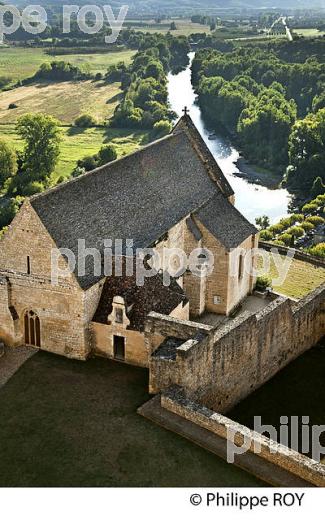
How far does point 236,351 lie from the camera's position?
33.2 m

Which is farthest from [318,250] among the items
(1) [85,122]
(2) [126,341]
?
(1) [85,122]

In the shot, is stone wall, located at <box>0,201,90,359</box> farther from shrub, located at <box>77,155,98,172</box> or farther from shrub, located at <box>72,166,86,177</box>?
shrub, located at <box>77,155,98,172</box>

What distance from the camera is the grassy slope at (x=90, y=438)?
26578 millimetres

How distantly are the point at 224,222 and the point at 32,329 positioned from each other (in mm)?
15328

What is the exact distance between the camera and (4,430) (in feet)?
96.1

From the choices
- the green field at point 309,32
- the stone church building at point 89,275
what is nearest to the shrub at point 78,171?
the stone church building at point 89,275

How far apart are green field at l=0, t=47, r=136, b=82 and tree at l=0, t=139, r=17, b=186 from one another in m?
58.6

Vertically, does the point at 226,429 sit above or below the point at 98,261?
below

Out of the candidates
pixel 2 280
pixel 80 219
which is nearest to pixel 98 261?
pixel 80 219

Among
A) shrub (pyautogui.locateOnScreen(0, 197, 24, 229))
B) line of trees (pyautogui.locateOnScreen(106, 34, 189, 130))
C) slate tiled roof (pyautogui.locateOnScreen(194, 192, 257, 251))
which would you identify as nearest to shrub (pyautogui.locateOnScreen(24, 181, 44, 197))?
shrub (pyautogui.locateOnScreen(0, 197, 24, 229))

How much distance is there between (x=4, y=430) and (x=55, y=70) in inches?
5165

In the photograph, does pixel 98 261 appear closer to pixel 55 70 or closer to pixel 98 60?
pixel 55 70

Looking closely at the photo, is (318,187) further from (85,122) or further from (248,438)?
(248,438)

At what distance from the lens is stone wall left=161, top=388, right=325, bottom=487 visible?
86.7 feet
